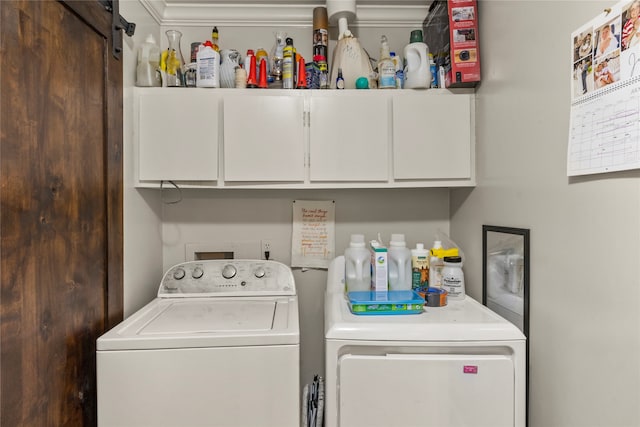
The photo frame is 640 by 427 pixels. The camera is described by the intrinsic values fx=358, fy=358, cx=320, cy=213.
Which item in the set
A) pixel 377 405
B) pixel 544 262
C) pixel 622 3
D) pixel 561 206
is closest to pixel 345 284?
pixel 377 405

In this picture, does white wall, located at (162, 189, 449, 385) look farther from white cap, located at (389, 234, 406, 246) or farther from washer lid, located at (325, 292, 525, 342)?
washer lid, located at (325, 292, 525, 342)

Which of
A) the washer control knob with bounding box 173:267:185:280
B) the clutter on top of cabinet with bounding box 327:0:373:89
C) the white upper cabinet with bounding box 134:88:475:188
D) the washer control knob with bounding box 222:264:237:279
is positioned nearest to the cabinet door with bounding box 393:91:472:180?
the white upper cabinet with bounding box 134:88:475:188

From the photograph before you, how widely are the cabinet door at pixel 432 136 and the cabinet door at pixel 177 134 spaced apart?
833 millimetres

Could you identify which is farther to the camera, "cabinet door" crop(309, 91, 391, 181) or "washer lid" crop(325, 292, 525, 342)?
"cabinet door" crop(309, 91, 391, 181)

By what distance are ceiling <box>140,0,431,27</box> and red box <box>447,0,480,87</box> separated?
0.35 meters

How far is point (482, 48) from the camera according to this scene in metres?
1.56

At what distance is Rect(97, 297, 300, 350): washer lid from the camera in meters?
1.16

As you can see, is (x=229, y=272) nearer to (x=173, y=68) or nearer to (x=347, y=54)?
(x=173, y=68)

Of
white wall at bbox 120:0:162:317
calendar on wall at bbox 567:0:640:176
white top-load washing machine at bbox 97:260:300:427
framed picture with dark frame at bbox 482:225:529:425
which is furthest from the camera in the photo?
white wall at bbox 120:0:162:317

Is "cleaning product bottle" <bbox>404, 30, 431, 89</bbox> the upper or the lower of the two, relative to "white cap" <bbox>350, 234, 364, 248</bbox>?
upper

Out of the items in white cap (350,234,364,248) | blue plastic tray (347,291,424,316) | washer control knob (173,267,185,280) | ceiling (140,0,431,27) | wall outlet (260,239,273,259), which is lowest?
blue plastic tray (347,291,424,316)

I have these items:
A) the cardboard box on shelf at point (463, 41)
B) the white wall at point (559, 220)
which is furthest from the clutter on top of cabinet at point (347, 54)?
the white wall at point (559, 220)

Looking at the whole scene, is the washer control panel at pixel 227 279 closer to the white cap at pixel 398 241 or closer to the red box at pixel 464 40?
the white cap at pixel 398 241

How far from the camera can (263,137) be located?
1.60 meters
